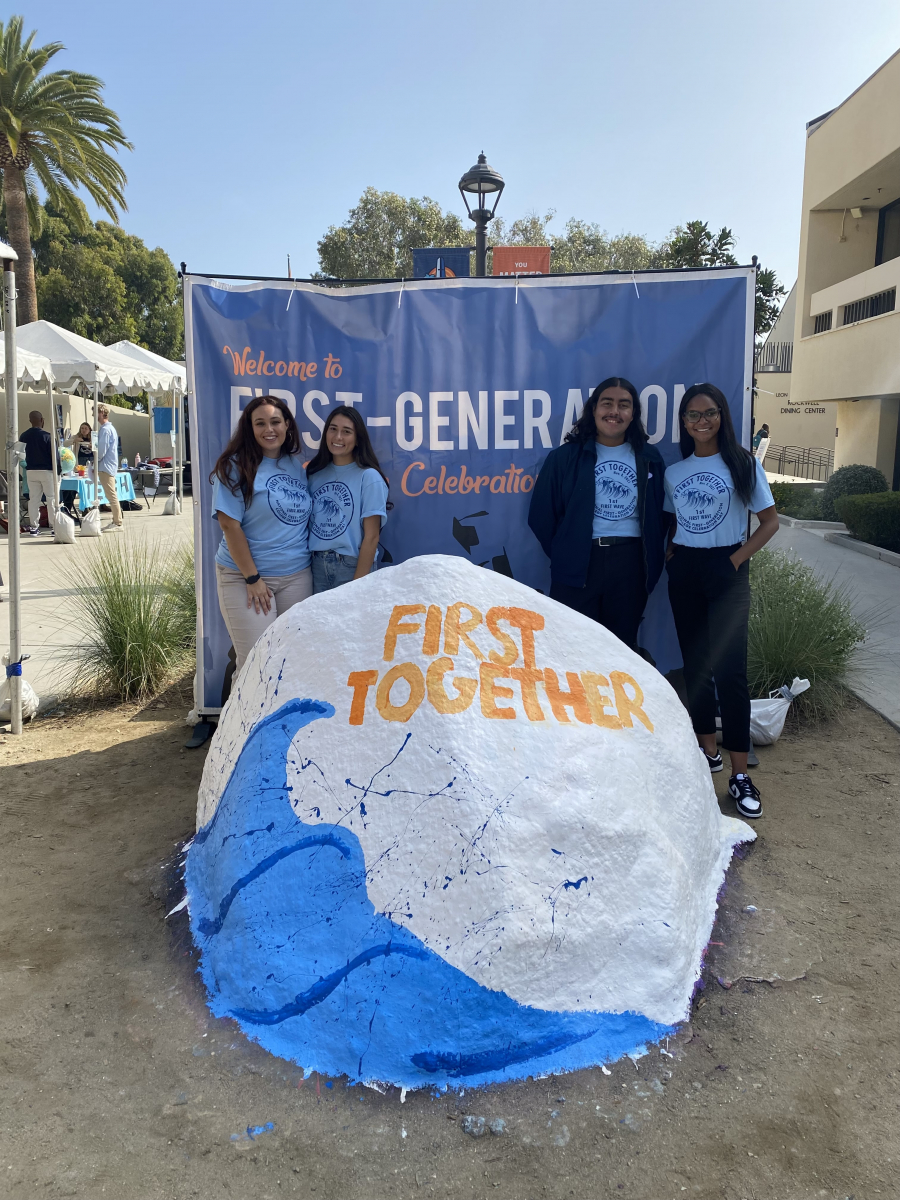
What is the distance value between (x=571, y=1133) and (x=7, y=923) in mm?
2143

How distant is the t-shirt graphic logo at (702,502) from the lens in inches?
151

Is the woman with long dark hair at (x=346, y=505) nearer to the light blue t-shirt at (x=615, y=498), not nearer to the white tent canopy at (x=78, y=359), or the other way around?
the light blue t-shirt at (x=615, y=498)

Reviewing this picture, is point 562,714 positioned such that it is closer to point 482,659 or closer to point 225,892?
point 482,659

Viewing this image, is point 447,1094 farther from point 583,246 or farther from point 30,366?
point 583,246

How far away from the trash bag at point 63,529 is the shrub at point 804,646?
10.2 meters

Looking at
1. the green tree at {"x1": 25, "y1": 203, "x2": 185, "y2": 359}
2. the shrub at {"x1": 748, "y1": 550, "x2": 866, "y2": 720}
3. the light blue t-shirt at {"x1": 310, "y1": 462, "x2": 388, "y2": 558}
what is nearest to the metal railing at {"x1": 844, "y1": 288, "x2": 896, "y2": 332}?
the shrub at {"x1": 748, "y1": 550, "x2": 866, "y2": 720}

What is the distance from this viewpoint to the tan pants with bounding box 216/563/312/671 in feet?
13.2

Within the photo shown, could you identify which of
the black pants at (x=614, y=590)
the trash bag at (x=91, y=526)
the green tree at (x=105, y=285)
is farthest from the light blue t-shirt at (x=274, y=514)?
the green tree at (x=105, y=285)

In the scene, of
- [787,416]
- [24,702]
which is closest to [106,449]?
[24,702]

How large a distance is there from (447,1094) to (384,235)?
3274 cm

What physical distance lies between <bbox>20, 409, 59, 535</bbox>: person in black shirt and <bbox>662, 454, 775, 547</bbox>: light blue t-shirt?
37.0 ft

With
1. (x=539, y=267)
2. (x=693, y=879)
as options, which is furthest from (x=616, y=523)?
(x=539, y=267)

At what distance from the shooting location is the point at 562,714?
104 inches

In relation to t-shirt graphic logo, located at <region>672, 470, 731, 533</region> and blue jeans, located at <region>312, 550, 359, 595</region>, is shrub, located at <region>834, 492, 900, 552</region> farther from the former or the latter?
blue jeans, located at <region>312, 550, 359, 595</region>
